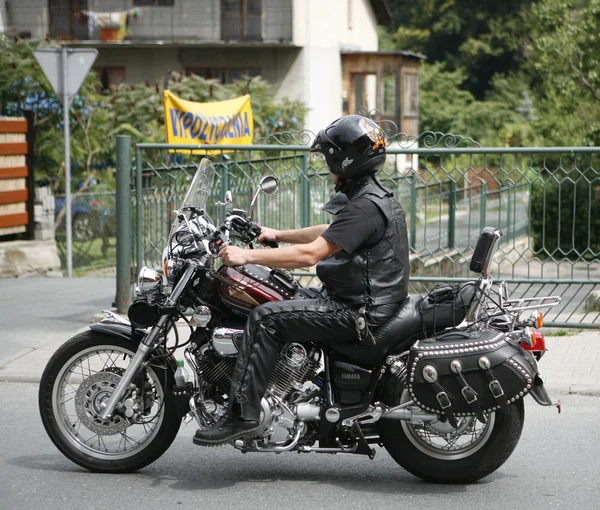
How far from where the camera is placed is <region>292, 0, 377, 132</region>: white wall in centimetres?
3659

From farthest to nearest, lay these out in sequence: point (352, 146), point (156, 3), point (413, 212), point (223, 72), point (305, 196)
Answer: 1. point (223, 72)
2. point (156, 3)
3. point (413, 212)
4. point (305, 196)
5. point (352, 146)

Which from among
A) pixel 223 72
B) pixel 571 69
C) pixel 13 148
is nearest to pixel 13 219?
pixel 13 148

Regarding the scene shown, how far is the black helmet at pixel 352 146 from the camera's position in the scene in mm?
5137

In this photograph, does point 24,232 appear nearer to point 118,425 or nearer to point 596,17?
point 118,425

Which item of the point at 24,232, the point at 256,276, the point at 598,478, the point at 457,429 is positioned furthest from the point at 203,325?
the point at 24,232

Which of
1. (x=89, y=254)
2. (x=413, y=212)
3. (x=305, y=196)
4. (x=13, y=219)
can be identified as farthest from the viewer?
(x=89, y=254)

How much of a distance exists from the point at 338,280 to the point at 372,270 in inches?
6.7

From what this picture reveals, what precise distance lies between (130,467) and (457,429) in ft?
5.52

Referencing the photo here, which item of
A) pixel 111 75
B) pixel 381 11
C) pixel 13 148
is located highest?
pixel 381 11

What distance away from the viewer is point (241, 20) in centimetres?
3666

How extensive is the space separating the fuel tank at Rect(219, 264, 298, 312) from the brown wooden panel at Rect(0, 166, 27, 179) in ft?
31.9

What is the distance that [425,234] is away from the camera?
1050 centimetres

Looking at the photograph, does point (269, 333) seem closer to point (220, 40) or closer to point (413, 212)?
point (413, 212)

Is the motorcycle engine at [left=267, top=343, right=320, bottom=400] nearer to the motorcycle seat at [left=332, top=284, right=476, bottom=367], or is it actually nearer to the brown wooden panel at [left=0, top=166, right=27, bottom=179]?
the motorcycle seat at [left=332, top=284, right=476, bottom=367]
